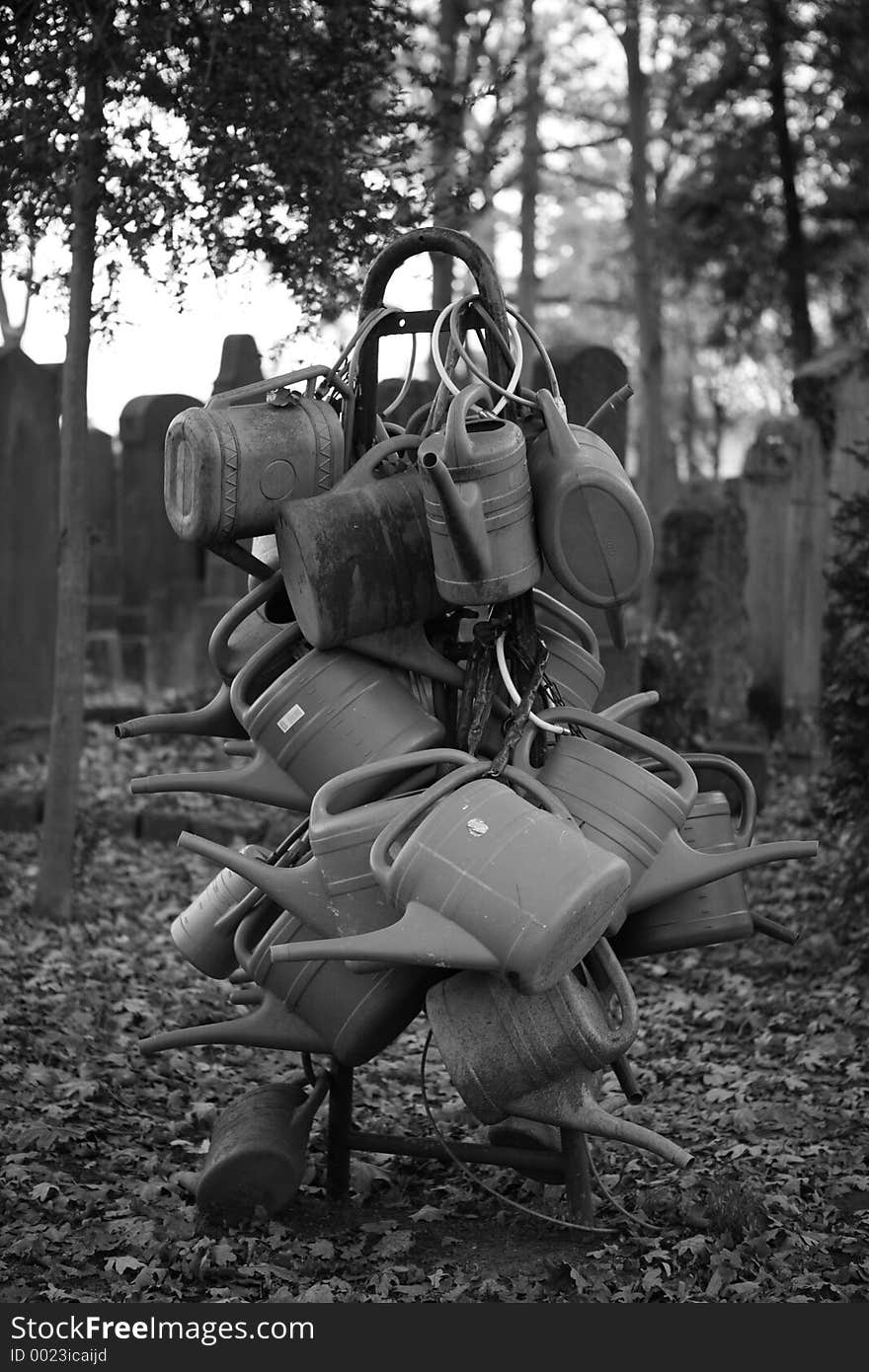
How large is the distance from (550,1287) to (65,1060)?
202cm

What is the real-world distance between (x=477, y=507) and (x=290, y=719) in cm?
64

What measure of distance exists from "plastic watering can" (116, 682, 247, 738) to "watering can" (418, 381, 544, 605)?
68 cm

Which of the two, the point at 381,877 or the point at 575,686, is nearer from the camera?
the point at 381,877

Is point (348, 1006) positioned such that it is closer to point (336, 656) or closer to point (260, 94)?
point (336, 656)

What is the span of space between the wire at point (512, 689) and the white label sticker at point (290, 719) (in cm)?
45

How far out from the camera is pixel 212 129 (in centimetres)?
581

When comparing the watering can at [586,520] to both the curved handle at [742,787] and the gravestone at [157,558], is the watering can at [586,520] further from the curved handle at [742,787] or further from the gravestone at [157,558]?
the gravestone at [157,558]

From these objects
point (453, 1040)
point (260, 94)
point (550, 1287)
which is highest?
point (260, 94)

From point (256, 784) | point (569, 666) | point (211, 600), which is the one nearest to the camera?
point (256, 784)

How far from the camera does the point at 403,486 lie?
3516 mm

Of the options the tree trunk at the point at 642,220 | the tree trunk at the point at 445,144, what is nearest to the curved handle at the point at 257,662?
the tree trunk at the point at 445,144

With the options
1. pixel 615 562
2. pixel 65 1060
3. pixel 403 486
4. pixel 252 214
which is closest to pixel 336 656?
pixel 403 486

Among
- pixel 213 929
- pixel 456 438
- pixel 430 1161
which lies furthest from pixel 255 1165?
pixel 456 438

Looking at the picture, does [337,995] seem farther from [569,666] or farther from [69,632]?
[69,632]
